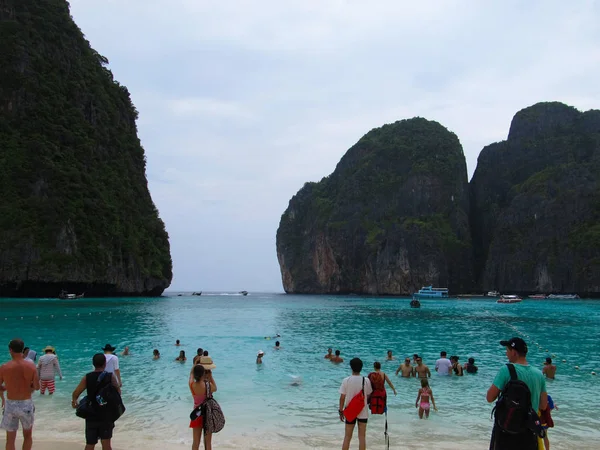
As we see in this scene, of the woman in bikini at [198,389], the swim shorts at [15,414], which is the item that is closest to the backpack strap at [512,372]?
the woman in bikini at [198,389]

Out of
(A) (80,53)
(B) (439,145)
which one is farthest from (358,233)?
(A) (80,53)

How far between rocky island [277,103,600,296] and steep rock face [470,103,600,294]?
0.28m

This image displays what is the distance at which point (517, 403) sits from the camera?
5.31 m

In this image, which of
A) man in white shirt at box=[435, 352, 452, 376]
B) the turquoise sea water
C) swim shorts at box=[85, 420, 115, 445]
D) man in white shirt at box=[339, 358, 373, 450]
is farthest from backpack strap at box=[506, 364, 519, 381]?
man in white shirt at box=[435, 352, 452, 376]

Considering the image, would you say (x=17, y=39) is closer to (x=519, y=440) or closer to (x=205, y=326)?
(x=205, y=326)

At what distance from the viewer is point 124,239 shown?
89250 mm

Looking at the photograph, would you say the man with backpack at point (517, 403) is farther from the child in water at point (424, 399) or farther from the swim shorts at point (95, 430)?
the child in water at point (424, 399)

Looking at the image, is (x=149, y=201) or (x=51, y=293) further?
(x=149, y=201)

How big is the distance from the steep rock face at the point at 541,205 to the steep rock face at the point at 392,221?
868cm

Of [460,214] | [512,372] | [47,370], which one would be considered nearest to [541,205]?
[460,214]

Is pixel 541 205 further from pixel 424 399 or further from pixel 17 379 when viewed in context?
pixel 17 379

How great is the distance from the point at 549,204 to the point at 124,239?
97272mm

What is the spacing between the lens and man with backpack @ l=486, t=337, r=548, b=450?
532 cm

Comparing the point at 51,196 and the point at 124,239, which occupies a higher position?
the point at 51,196
